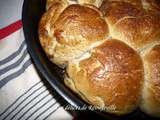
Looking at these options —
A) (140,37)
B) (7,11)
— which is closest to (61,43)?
(140,37)

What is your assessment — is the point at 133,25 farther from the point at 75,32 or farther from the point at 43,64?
the point at 43,64

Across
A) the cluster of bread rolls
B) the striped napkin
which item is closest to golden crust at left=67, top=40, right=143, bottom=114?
the cluster of bread rolls

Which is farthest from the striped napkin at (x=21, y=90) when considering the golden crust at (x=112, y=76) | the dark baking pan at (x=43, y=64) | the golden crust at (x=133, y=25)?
the golden crust at (x=133, y=25)

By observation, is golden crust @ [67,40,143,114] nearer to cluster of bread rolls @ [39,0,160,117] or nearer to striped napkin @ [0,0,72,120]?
cluster of bread rolls @ [39,0,160,117]

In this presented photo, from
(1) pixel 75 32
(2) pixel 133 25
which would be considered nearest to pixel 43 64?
(1) pixel 75 32

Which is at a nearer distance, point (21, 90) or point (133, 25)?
point (133, 25)

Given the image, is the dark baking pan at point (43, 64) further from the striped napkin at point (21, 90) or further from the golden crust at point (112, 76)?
the striped napkin at point (21, 90)
